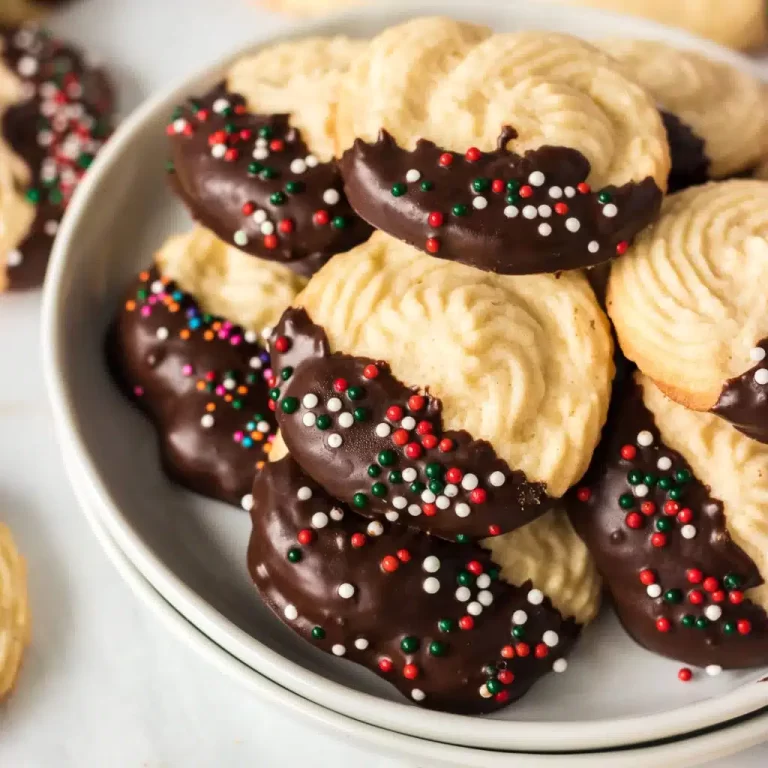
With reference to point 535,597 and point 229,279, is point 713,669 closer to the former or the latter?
point 535,597

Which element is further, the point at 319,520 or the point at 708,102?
the point at 708,102

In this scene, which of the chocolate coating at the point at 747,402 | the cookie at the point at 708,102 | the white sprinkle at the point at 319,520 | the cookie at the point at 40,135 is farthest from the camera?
the cookie at the point at 40,135

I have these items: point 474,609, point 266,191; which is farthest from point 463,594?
point 266,191

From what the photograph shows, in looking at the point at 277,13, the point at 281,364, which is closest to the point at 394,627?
the point at 281,364

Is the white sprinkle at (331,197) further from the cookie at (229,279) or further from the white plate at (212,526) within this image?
the white plate at (212,526)

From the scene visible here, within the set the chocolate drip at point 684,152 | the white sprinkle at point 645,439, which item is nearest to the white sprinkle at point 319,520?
the white sprinkle at point 645,439

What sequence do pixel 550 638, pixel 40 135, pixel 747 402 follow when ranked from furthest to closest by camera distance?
pixel 40 135 → pixel 550 638 → pixel 747 402
